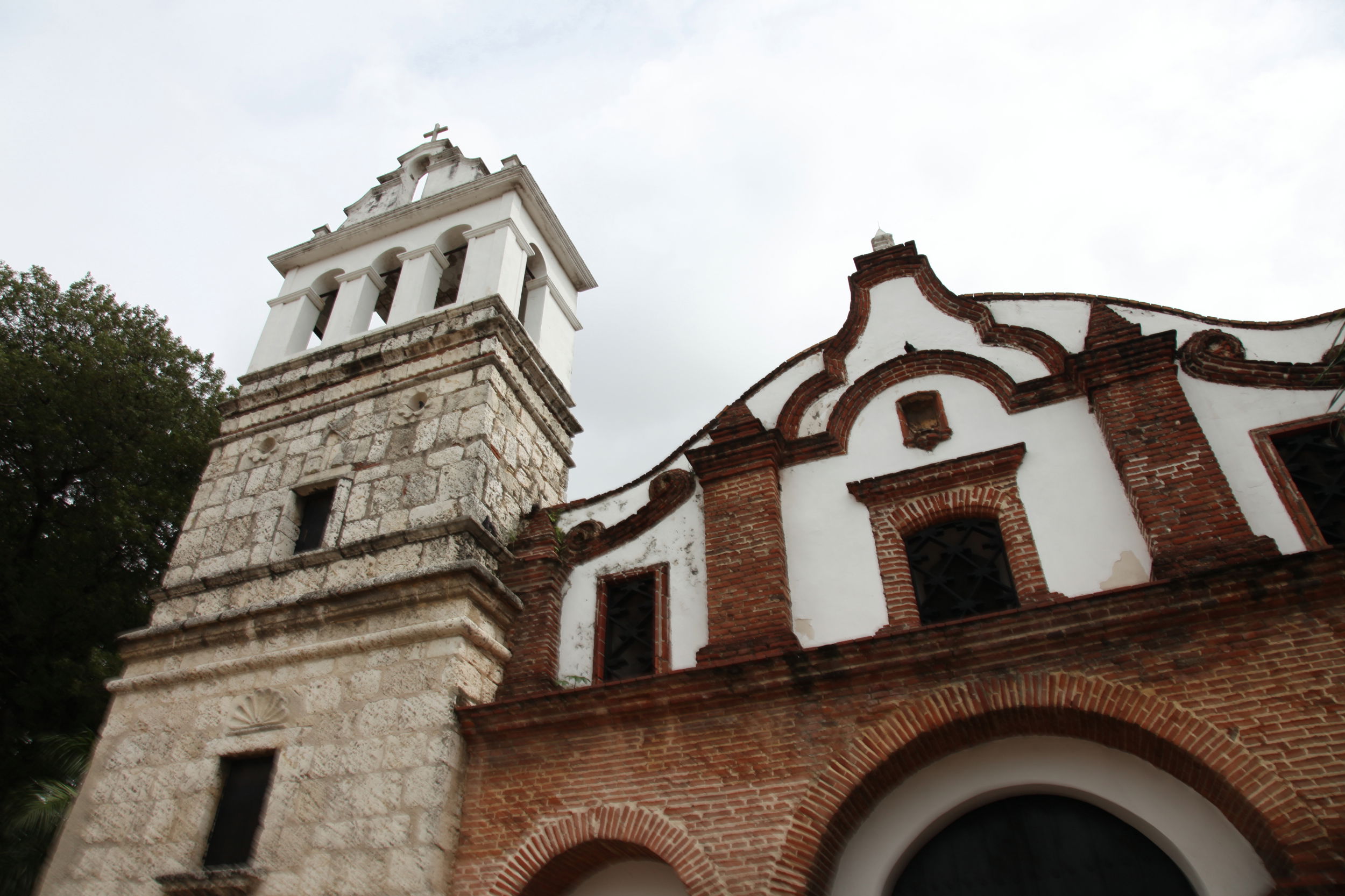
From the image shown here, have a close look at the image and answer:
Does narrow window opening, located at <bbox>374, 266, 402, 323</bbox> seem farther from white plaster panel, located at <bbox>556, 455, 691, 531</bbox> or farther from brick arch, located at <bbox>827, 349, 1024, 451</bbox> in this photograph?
brick arch, located at <bbox>827, 349, 1024, 451</bbox>

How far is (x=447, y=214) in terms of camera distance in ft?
37.7

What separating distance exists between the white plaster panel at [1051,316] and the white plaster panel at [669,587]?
353 cm

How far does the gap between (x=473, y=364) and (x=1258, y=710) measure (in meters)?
7.34

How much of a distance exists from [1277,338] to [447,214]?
Answer: 9252mm

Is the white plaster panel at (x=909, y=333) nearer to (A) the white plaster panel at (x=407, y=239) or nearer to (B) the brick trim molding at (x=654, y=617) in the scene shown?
(B) the brick trim molding at (x=654, y=617)

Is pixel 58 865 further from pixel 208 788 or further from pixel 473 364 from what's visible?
pixel 473 364

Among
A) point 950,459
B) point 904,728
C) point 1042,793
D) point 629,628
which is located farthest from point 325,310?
point 1042,793

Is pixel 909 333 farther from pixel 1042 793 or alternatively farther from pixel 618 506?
pixel 1042 793

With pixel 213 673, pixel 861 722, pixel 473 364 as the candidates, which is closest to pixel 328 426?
pixel 473 364

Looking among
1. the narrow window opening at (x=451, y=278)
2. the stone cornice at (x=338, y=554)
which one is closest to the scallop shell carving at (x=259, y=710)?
the stone cornice at (x=338, y=554)

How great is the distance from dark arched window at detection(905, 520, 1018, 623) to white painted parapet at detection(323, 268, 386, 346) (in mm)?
7143

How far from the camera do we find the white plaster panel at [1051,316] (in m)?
8.20

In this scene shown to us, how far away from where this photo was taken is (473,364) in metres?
9.31

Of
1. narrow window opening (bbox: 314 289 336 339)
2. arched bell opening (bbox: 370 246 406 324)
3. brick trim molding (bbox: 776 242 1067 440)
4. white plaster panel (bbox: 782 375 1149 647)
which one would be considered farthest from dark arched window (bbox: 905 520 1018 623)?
narrow window opening (bbox: 314 289 336 339)
